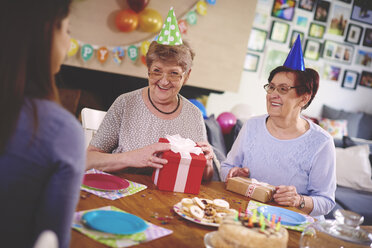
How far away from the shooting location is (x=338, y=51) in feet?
17.3

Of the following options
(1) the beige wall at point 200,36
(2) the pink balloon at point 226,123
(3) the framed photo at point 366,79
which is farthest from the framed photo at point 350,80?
(2) the pink balloon at point 226,123

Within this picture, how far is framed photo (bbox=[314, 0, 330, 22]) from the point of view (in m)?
5.02

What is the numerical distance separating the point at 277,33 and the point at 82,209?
4376 millimetres

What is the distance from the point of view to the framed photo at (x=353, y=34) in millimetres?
5273

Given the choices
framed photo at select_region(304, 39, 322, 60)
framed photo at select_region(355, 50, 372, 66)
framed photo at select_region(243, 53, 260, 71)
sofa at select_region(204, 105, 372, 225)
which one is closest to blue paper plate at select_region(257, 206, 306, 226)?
sofa at select_region(204, 105, 372, 225)

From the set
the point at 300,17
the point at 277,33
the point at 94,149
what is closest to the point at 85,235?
the point at 94,149

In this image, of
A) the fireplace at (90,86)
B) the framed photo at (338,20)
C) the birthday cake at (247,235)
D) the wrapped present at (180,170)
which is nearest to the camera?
the birthday cake at (247,235)

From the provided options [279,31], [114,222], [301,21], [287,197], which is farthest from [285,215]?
[301,21]

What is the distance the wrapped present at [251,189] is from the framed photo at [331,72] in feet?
13.7

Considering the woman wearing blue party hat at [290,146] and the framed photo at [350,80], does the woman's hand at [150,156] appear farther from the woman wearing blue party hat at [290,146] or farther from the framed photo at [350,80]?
the framed photo at [350,80]

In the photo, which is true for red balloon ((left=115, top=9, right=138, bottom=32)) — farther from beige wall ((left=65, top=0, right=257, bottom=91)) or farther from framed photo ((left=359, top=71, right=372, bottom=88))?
framed photo ((left=359, top=71, right=372, bottom=88))

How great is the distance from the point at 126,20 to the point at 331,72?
3.33 meters

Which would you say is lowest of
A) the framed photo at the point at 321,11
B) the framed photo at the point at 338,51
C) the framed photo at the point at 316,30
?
the framed photo at the point at 338,51

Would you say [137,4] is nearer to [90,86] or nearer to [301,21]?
[90,86]
